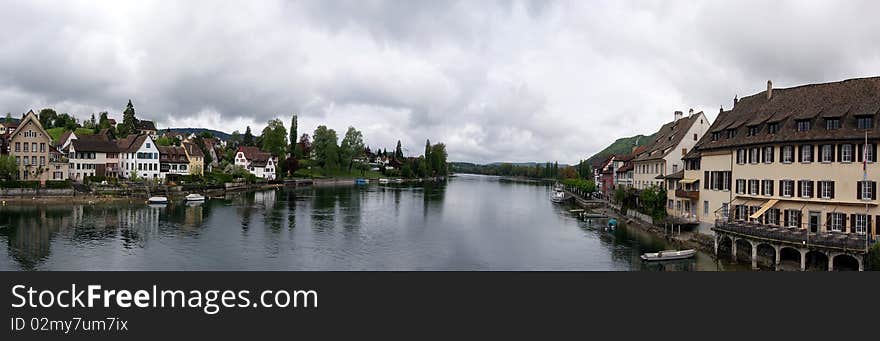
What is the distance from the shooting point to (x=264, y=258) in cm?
3481

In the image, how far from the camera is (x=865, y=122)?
28656mm

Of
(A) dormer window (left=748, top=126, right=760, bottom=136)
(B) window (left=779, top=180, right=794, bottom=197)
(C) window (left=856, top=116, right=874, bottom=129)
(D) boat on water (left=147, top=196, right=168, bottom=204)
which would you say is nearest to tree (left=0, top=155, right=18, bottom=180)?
(D) boat on water (left=147, top=196, right=168, bottom=204)

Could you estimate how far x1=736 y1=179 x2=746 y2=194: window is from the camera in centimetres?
3525

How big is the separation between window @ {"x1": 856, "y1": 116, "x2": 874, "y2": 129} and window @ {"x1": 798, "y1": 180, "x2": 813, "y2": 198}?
12.0 feet

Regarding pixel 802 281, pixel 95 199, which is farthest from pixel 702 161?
pixel 95 199

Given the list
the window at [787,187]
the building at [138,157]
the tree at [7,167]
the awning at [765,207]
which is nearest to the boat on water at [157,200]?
the tree at [7,167]

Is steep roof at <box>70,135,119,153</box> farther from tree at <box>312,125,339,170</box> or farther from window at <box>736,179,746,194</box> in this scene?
window at <box>736,179,746,194</box>

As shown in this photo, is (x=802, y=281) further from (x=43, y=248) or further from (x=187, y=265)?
(x=43, y=248)

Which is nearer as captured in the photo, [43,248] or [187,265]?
[187,265]

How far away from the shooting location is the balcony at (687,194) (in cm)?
4128

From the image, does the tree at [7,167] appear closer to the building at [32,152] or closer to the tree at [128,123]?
the building at [32,152]

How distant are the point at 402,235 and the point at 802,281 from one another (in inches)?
1236

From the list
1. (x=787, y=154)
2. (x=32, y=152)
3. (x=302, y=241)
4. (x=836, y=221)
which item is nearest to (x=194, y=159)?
(x=32, y=152)

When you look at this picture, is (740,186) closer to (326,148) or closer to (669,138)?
(669,138)
